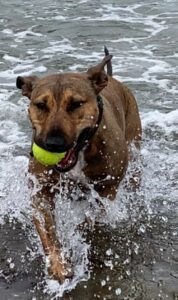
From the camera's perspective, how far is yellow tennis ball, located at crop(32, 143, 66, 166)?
4.64m

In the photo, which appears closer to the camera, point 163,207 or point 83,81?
point 83,81

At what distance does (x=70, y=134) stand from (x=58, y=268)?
1.11 meters

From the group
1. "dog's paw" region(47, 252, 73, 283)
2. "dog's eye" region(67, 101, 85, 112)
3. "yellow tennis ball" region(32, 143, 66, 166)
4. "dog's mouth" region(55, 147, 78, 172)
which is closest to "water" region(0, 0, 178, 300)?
"dog's paw" region(47, 252, 73, 283)

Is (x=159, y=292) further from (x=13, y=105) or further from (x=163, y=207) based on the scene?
(x=13, y=105)

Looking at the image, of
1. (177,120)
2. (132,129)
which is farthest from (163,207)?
(177,120)

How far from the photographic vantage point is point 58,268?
490cm

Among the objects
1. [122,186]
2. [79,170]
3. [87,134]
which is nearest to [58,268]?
[79,170]

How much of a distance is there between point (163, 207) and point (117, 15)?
8396 millimetres

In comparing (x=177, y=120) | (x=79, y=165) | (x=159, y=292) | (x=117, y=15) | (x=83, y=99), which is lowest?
(x=117, y=15)

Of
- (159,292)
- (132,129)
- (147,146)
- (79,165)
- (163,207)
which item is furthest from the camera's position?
(147,146)

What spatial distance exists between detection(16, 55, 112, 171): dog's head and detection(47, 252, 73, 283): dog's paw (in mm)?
702

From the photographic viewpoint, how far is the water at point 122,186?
16.3ft

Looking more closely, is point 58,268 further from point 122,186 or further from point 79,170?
point 122,186

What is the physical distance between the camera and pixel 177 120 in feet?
27.0
